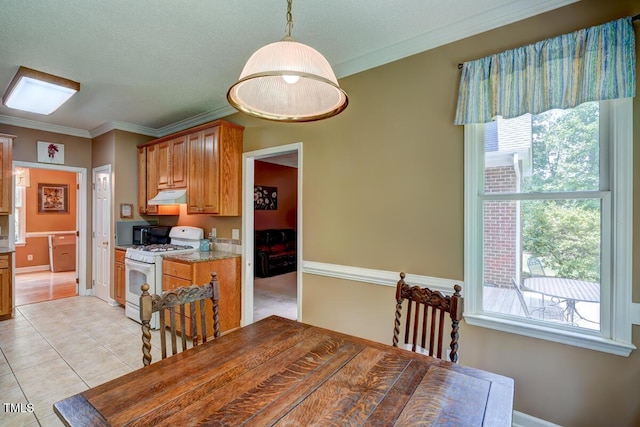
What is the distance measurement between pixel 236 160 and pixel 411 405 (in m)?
3.18

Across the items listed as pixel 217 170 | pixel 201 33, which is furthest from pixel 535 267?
pixel 217 170

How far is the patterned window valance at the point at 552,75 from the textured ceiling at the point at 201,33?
0.90ft

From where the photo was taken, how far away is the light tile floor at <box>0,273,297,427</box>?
7.40 ft

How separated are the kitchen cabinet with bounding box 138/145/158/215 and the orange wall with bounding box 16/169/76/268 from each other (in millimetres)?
3790

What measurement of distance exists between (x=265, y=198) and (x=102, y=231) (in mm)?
3216

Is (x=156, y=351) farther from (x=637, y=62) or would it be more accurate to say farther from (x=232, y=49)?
(x=637, y=62)

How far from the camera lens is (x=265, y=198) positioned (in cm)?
701

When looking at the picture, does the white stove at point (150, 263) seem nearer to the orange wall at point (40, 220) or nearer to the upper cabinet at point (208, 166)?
the upper cabinet at point (208, 166)

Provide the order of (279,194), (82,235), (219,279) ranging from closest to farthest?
(219,279) < (82,235) < (279,194)

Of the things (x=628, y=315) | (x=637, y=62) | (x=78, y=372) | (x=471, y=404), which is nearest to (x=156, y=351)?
(x=78, y=372)

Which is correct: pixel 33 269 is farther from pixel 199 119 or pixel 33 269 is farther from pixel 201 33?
pixel 201 33

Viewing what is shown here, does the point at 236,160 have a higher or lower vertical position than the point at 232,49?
lower

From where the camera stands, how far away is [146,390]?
109cm

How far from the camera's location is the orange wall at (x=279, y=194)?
697 centimetres
